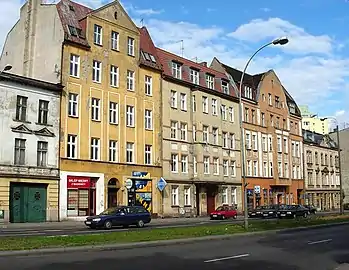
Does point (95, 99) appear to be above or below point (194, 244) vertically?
above

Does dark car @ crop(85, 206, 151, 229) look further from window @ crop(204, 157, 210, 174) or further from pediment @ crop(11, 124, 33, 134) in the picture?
window @ crop(204, 157, 210, 174)

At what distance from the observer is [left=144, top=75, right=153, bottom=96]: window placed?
4725 cm

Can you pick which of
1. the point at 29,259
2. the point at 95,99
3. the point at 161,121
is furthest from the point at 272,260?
the point at 161,121

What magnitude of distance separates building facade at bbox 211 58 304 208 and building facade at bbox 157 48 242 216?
138 inches

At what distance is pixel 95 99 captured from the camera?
42.1 meters

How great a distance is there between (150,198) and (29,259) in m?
32.5

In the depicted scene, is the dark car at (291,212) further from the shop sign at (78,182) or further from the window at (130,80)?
the shop sign at (78,182)

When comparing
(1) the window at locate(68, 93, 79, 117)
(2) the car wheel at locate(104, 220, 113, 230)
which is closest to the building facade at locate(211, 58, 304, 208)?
(1) the window at locate(68, 93, 79, 117)

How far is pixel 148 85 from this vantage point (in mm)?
47625

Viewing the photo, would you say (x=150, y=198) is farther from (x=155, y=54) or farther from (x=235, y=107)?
(x=235, y=107)

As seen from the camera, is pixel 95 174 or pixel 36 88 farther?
pixel 95 174

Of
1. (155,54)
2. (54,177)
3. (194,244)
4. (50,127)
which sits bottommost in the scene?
(194,244)

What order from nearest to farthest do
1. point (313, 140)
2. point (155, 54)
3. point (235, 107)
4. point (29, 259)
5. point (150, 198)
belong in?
point (29, 259)
point (150, 198)
point (155, 54)
point (235, 107)
point (313, 140)

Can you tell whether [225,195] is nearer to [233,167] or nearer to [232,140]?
[233,167]
